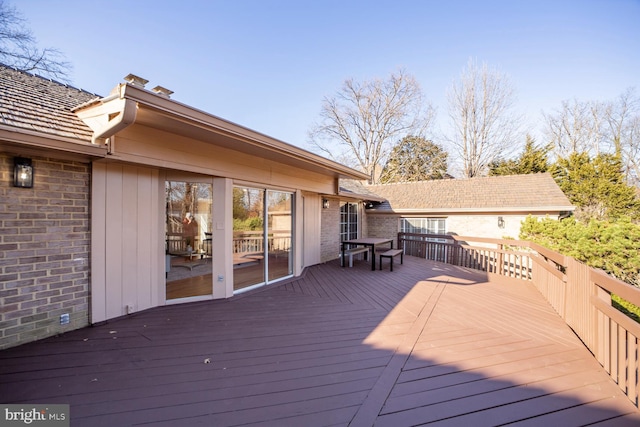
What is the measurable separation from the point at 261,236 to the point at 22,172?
3.38 meters

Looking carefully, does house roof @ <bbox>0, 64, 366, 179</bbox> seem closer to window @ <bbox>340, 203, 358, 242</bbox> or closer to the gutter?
the gutter

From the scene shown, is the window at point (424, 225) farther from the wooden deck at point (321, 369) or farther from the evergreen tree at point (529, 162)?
the evergreen tree at point (529, 162)

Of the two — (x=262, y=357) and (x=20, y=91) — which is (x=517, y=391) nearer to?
(x=262, y=357)

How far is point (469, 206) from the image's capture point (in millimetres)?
10359

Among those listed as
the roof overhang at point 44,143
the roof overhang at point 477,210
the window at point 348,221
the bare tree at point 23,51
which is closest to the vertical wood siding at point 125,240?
the roof overhang at point 44,143

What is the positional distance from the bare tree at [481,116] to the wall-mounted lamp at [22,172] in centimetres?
2140

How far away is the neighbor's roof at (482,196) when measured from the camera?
31.2 feet

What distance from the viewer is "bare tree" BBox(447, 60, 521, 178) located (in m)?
18.3

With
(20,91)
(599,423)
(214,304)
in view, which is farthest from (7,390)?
(599,423)

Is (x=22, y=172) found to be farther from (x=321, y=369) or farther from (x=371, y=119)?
(x=371, y=119)

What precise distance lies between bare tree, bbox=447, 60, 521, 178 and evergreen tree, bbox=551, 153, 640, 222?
4126 millimetres

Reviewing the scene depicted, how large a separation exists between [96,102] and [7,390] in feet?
9.51

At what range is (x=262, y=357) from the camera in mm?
2766

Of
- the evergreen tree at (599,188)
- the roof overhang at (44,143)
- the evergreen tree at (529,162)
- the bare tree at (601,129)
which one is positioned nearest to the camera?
the roof overhang at (44,143)
